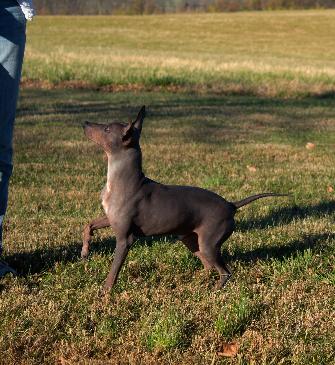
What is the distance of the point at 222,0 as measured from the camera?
8519cm

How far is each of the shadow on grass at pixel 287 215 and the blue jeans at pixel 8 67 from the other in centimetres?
248

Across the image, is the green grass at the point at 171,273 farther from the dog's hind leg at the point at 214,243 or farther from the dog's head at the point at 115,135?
the dog's head at the point at 115,135

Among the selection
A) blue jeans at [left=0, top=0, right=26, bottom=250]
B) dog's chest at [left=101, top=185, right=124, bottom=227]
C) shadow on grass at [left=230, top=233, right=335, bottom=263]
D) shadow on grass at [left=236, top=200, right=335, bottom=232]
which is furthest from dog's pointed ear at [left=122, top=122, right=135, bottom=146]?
shadow on grass at [left=236, top=200, right=335, bottom=232]

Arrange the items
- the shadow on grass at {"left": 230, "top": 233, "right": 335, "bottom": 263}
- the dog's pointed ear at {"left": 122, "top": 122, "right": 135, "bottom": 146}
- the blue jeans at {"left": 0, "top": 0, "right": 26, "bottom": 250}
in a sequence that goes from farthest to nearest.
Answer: the shadow on grass at {"left": 230, "top": 233, "right": 335, "bottom": 263} < the blue jeans at {"left": 0, "top": 0, "right": 26, "bottom": 250} < the dog's pointed ear at {"left": 122, "top": 122, "right": 135, "bottom": 146}

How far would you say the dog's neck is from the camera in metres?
4.40

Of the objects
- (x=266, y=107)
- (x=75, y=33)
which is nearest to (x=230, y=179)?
(x=266, y=107)

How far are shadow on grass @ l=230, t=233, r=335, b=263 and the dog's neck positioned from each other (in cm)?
137

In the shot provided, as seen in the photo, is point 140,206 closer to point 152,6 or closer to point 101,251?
point 101,251

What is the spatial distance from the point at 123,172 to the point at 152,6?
277 ft

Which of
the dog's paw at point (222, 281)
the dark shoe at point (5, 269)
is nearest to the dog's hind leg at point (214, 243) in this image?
the dog's paw at point (222, 281)

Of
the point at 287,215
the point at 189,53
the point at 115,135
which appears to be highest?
the point at 115,135

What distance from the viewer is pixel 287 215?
23.6 feet

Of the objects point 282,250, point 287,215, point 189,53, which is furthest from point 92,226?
point 189,53

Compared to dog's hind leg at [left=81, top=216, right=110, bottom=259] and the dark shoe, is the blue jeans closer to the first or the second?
the dark shoe
